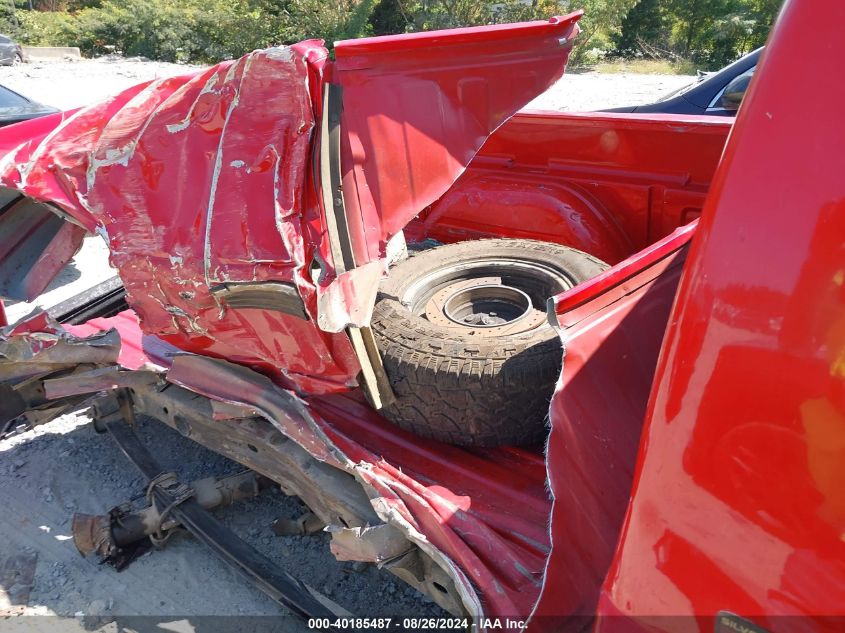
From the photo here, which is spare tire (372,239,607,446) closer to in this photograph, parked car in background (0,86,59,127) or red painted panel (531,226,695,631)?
red painted panel (531,226,695,631)

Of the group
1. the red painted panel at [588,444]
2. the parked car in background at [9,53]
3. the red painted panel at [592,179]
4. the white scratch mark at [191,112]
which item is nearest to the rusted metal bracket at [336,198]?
the white scratch mark at [191,112]

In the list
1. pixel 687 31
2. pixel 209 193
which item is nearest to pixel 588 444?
pixel 209 193

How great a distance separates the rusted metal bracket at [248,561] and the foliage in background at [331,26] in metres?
20.7

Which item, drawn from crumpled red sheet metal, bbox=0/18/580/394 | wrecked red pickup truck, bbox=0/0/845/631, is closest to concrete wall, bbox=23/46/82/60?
wrecked red pickup truck, bbox=0/0/845/631

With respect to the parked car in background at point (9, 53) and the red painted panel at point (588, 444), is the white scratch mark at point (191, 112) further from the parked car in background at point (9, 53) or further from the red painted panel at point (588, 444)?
the parked car in background at point (9, 53)

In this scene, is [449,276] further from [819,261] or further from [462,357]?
[819,261]

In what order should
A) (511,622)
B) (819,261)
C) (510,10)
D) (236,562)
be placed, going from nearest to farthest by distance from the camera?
(819,261) → (511,622) → (236,562) → (510,10)

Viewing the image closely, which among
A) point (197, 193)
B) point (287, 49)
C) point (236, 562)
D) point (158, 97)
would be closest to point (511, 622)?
point (236, 562)

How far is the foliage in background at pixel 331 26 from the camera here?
73.0 ft

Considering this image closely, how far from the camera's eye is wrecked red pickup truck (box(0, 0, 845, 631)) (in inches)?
42.1

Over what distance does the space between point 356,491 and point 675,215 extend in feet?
6.28

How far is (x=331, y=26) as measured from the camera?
2322cm

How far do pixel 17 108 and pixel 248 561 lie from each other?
4788 millimetres

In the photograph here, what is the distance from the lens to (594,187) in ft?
10.9
